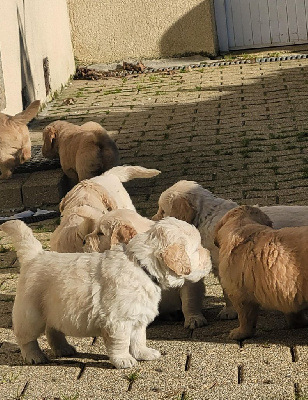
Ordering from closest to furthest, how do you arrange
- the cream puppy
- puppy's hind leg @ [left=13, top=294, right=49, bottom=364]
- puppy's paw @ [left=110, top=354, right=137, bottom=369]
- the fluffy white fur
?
1. puppy's paw @ [left=110, top=354, right=137, bottom=369]
2. puppy's hind leg @ [left=13, top=294, right=49, bottom=364]
3. the fluffy white fur
4. the cream puppy

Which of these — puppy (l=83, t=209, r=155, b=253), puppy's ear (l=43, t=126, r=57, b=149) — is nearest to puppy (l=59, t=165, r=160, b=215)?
puppy (l=83, t=209, r=155, b=253)

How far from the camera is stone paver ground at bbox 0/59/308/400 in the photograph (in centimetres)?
455

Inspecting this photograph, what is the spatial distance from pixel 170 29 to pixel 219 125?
5.52 meters

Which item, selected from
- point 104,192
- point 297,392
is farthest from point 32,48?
point 297,392

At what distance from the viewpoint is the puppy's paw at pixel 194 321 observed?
542 cm

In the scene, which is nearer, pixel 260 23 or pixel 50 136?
pixel 50 136

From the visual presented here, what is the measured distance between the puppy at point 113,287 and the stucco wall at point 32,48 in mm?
6350

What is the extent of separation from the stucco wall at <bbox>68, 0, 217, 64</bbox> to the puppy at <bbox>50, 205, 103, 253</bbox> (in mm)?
10576

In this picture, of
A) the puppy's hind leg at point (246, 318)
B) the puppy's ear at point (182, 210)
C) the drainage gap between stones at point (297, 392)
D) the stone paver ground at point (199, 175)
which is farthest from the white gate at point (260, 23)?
the drainage gap between stones at point (297, 392)

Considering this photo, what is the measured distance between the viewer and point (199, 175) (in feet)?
29.8

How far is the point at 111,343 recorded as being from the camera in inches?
185

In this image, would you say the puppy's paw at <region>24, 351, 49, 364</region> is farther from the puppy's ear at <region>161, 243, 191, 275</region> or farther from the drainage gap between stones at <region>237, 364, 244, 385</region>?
the drainage gap between stones at <region>237, 364, 244, 385</region>

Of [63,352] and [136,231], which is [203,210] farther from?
[63,352]

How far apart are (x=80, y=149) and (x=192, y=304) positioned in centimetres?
353
